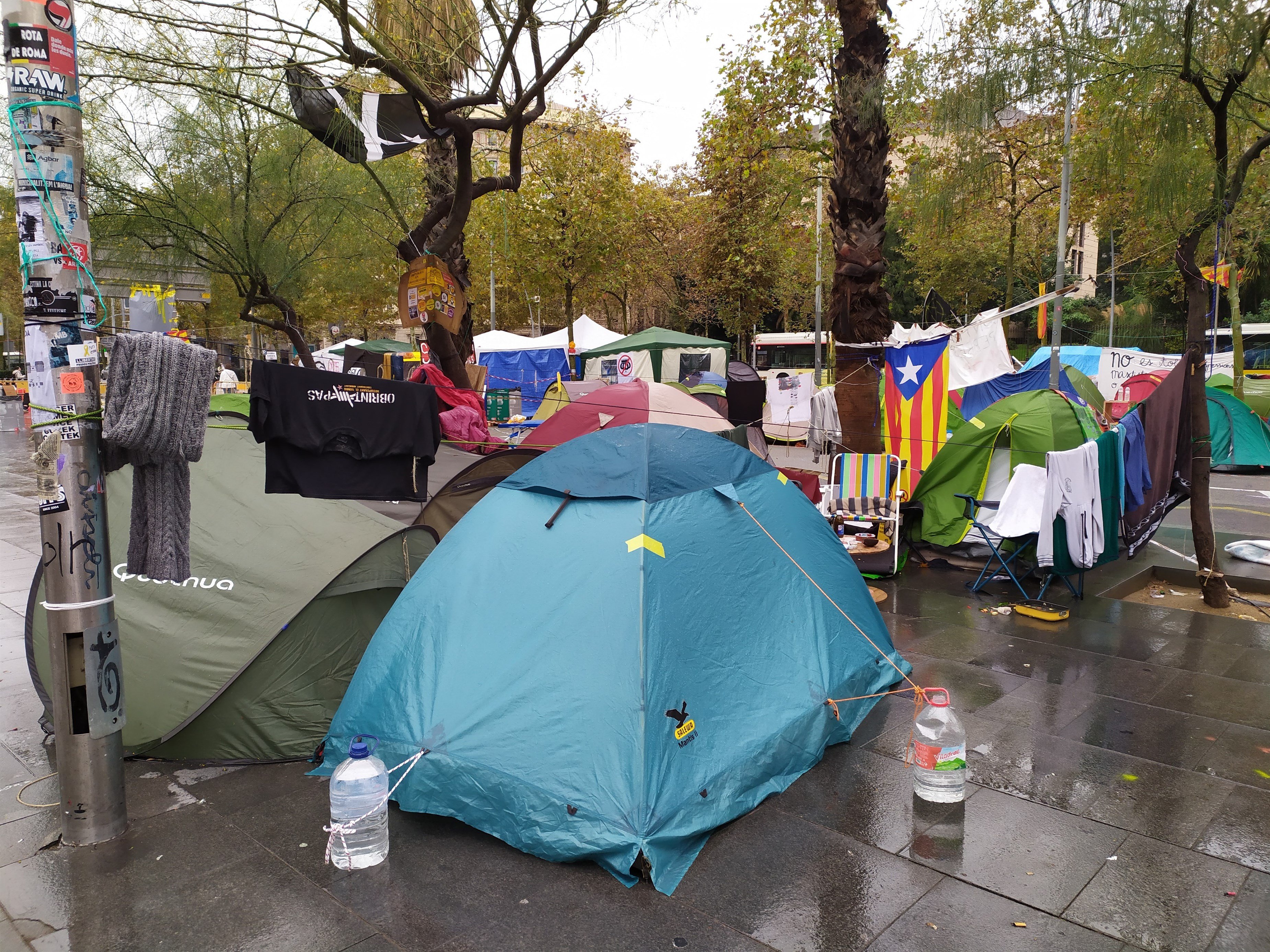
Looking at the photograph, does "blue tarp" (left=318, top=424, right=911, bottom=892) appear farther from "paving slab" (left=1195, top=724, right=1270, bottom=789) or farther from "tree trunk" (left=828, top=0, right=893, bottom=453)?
"tree trunk" (left=828, top=0, right=893, bottom=453)

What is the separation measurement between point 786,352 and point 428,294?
21.8 meters

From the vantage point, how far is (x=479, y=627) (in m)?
4.09

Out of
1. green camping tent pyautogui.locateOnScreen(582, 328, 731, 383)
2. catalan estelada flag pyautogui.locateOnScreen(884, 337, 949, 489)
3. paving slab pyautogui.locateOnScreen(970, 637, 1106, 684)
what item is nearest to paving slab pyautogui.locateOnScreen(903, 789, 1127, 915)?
paving slab pyautogui.locateOnScreen(970, 637, 1106, 684)

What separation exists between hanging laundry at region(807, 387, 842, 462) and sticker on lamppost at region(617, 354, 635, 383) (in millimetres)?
9090

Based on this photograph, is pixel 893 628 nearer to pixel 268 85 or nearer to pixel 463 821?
pixel 463 821

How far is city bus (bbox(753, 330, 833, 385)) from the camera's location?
1080 inches

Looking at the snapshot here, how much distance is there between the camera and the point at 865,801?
4.01 meters

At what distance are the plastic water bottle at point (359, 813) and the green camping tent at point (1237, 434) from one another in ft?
50.6

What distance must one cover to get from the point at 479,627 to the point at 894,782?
2225 millimetres

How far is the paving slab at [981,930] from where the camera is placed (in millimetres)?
2963

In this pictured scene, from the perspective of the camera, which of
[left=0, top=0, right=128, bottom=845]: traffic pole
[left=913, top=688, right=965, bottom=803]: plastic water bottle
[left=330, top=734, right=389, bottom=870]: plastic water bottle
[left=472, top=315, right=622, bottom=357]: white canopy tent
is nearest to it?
[left=0, top=0, right=128, bottom=845]: traffic pole

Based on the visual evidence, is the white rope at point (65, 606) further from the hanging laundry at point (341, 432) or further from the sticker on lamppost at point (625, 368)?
the sticker on lamppost at point (625, 368)

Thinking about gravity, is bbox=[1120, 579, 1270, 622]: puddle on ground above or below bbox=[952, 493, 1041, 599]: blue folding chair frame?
below

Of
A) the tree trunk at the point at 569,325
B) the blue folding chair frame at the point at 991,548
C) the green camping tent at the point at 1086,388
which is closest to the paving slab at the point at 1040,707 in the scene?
the blue folding chair frame at the point at 991,548
